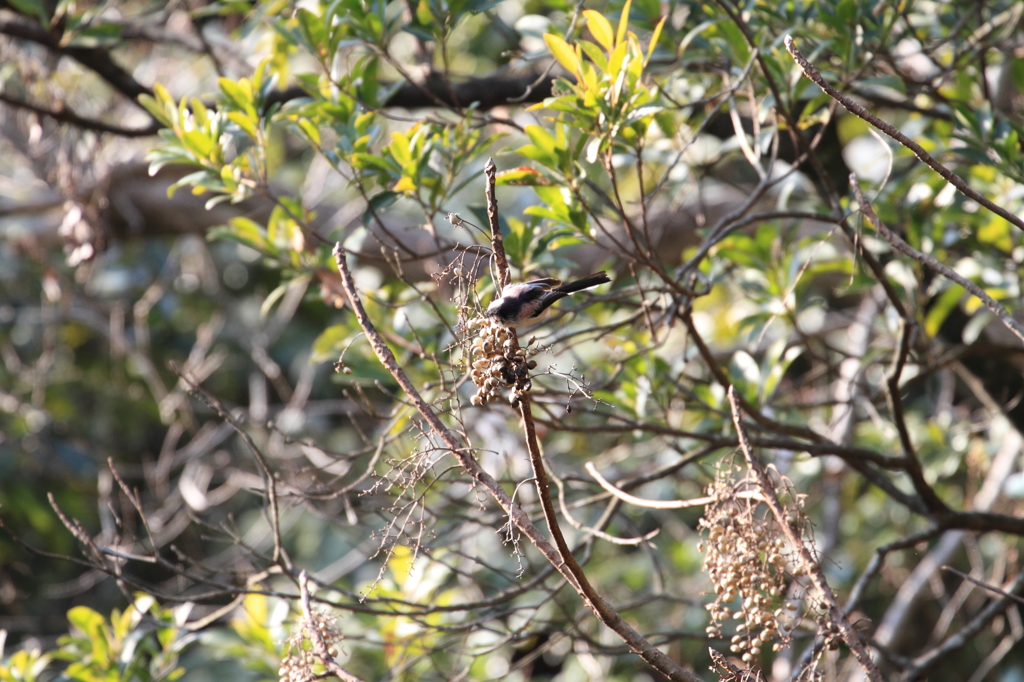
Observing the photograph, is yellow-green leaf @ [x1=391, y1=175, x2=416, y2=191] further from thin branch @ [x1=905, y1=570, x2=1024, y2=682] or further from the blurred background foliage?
thin branch @ [x1=905, y1=570, x2=1024, y2=682]

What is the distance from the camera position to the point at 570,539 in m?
3.22

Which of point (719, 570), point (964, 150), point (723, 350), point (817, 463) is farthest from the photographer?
point (723, 350)

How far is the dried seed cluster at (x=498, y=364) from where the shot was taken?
36.2 inches

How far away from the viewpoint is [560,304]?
64.6 inches

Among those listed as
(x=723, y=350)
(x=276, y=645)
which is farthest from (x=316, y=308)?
(x=276, y=645)

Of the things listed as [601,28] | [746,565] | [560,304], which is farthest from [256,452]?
[601,28]

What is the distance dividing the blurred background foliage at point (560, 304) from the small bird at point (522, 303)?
36 millimetres

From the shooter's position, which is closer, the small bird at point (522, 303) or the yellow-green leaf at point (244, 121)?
the small bird at point (522, 303)

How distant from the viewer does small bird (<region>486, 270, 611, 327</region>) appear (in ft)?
3.37

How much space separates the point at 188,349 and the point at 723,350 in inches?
111

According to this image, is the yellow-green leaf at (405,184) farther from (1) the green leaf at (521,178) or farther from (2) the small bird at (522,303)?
(2) the small bird at (522,303)

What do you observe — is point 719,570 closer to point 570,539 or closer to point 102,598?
point 570,539

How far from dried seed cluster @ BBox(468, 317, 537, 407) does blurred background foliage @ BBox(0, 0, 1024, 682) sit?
7cm

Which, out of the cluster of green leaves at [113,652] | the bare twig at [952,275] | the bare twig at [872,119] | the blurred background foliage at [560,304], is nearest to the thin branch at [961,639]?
the blurred background foliage at [560,304]
